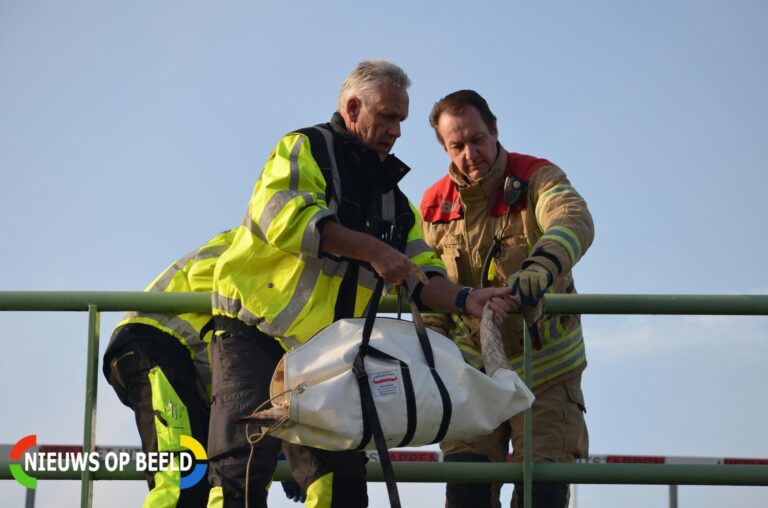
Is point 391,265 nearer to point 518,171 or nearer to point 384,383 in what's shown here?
point 384,383

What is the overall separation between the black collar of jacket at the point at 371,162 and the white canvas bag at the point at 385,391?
59 cm

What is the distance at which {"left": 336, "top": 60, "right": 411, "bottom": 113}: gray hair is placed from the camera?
12.3 feet

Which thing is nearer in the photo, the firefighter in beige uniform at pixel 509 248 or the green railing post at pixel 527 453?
the green railing post at pixel 527 453

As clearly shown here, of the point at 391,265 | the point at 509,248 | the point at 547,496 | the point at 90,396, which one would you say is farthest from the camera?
the point at 509,248

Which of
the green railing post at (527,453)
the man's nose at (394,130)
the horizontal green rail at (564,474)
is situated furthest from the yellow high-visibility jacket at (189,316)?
the green railing post at (527,453)

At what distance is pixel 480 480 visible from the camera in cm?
391

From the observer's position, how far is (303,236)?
11.1 ft

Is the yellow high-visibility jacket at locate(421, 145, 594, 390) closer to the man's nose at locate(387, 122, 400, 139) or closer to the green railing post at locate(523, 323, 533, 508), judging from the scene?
the green railing post at locate(523, 323, 533, 508)

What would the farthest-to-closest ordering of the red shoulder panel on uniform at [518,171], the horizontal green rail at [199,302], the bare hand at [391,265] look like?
the red shoulder panel on uniform at [518,171], the horizontal green rail at [199,302], the bare hand at [391,265]

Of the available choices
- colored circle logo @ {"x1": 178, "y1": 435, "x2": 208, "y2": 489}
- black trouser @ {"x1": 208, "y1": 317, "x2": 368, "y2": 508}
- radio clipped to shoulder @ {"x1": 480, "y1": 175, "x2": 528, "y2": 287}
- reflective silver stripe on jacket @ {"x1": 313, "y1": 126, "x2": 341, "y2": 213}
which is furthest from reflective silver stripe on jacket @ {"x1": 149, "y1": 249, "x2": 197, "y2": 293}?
radio clipped to shoulder @ {"x1": 480, "y1": 175, "x2": 528, "y2": 287}

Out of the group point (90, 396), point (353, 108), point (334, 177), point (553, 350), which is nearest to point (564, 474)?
point (553, 350)

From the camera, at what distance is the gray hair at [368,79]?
12.3 feet

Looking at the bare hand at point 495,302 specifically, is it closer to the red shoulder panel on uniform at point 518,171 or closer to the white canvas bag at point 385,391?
the white canvas bag at point 385,391

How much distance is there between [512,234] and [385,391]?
1617 millimetres
